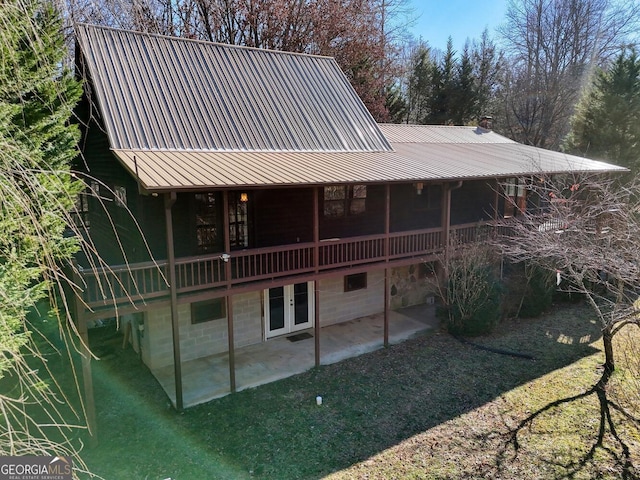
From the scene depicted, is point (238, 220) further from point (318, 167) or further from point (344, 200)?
point (344, 200)

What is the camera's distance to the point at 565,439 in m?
7.58

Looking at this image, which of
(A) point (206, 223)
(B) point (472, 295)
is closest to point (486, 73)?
(B) point (472, 295)

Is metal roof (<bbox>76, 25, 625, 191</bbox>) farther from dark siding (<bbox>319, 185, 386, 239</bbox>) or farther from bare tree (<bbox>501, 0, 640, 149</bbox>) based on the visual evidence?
bare tree (<bbox>501, 0, 640, 149</bbox>)

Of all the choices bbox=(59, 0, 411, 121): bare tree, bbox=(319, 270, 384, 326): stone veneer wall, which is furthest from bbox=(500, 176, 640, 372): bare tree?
bbox=(59, 0, 411, 121): bare tree

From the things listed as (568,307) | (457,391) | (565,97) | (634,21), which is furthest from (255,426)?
(634,21)

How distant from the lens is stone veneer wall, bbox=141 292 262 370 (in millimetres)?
10305

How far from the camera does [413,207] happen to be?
14.2m

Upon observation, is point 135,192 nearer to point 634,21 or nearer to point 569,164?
point 569,164

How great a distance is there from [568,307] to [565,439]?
25.8ft

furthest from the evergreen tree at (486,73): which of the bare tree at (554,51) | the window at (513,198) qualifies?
the window at (513,198)

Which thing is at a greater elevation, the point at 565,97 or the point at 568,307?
the point at 565,97

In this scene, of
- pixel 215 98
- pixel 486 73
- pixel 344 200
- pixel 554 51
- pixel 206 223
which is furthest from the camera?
pixel 486 73

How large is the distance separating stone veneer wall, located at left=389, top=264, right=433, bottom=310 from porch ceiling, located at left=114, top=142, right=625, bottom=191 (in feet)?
12.4

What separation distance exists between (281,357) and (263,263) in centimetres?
239
